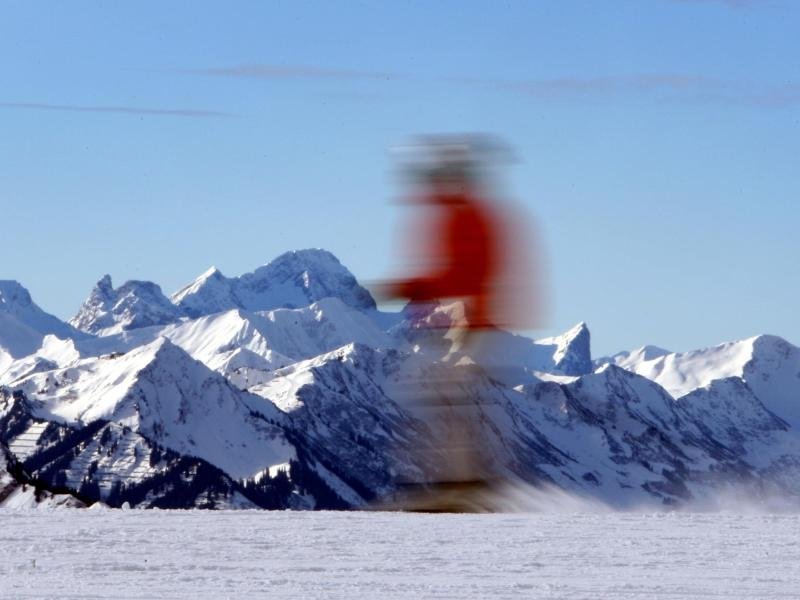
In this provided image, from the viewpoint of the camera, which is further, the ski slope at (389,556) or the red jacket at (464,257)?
the ski slope at (389,556)

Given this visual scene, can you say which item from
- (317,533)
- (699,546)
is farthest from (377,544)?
(699,546)

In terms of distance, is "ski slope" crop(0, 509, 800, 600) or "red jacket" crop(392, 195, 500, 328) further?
"ski slope" crop(0, 509, 800, 600)

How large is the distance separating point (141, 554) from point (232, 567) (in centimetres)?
187

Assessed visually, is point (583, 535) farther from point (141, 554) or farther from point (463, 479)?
point (463, 479)

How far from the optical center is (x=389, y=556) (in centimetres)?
1953

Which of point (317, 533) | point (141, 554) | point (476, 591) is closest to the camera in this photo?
point (476, 591)

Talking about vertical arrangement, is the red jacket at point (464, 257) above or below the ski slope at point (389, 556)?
above

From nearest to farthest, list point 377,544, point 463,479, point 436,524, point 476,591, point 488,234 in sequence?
1. point 488,234
2. point 463,479
3. point 476,591
4. point 377,544
5. point 436,524

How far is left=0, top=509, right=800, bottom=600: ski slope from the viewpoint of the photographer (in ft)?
54.9

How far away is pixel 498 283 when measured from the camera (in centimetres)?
838

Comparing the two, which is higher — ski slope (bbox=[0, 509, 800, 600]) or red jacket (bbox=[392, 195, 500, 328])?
red jacket (bbox=[392, 195, 500, 328])

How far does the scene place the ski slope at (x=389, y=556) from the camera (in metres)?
16.7

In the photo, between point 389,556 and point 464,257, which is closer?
point 464,257

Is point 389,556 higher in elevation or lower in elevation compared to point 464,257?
lower
